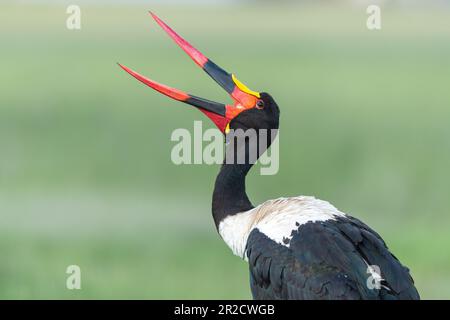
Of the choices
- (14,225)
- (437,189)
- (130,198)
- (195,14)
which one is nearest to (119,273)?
(14,225)

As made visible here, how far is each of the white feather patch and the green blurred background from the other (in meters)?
3.36

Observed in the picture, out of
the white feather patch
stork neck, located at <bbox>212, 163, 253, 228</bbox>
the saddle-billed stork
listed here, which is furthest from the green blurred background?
the saddle-billed stork

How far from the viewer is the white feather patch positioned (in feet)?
24.8

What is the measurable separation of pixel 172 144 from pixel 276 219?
1056cm

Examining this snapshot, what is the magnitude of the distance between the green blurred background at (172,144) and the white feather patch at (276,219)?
3.36m

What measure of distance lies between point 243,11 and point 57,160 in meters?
17.1

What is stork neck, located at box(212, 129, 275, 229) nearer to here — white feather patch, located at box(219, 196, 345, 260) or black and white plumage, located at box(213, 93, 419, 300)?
white feather patch, located at box(219, 196, 345, 260)

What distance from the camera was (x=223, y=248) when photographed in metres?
13.8

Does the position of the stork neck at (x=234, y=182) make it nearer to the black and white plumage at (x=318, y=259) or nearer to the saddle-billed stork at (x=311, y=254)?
the saddle-billed stork at (x=311, y=254)

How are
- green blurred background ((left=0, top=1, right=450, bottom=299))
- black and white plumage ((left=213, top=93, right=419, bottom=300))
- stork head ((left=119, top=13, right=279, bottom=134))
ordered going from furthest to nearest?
1. green blurred background ((left=0, top=1, right=450, bottom=299))
2. stork head ((left=119, top=13, right=279, bottom=134))
3. black and white plumage ((left=213, top=93, right=419, bottom=300))

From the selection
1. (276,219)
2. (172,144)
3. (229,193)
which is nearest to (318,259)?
(276,219)

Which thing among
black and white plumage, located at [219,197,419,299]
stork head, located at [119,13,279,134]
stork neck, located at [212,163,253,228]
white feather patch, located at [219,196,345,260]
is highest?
stork head, located at [119,13,279,134]

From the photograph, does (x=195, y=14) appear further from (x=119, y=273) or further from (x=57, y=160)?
(x=119, y=273)
